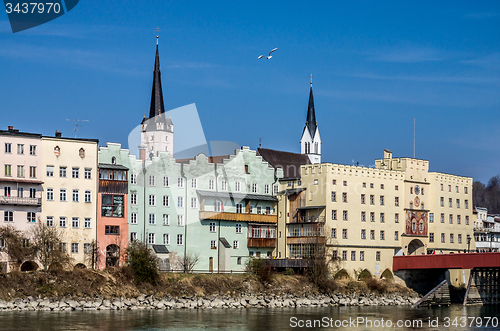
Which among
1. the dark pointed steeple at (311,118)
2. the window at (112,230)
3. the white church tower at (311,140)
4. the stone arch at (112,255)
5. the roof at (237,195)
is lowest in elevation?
the stone arch at (112,255)

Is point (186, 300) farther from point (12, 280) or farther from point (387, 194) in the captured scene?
point (387, 194)

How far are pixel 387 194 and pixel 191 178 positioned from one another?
2496 centimetres

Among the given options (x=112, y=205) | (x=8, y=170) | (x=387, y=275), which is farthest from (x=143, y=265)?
(x=387, y=275)

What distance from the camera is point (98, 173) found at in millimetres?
83250

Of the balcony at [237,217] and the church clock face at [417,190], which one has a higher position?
the church clock face at [417,190]

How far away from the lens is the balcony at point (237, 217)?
90562 mm

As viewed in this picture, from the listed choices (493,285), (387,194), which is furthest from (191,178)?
(493,285)

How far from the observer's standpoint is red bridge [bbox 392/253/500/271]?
3467 inches

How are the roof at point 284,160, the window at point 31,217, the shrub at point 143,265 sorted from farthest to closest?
the roof at point 284,160 → the window at point 31,217 → the shrub at point 143,265

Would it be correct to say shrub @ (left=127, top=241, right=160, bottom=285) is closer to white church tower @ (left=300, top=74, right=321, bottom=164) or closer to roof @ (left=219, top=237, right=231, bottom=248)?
roof @ (left=219, top=237, right=231, bottom=248)

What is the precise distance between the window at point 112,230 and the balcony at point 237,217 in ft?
34.6

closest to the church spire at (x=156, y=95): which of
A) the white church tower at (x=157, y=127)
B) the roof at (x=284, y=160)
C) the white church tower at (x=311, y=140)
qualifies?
the white church tower at (x=157, y=127)

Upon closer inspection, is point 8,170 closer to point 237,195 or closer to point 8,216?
point 8,216

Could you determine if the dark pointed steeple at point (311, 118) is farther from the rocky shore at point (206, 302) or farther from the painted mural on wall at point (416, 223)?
the rocky shore at point (206, 302)
